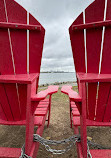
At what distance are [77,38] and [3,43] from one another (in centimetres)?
106

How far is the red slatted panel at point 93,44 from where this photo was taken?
137 cm

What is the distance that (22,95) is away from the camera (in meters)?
1.67

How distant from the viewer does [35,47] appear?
5.36ft

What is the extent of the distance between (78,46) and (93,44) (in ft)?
0.67

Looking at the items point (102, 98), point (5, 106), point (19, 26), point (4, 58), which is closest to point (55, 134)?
point (5, 106)

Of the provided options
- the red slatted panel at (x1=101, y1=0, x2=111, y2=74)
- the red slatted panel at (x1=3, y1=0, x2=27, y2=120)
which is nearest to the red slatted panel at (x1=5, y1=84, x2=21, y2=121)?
the red slatted panel at (x1=3, y1=0, x2=27, y2=120)

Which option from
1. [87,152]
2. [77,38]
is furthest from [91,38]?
[87,152]

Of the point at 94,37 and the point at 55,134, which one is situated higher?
the point at 94,37

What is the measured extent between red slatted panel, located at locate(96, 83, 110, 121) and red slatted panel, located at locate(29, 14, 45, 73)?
1.02 meters

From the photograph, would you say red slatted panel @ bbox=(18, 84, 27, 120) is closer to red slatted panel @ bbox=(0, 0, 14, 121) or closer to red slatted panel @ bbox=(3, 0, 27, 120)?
red slatted panel @ bbox=(3, 0, 27, 120)

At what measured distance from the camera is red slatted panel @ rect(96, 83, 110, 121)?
1.49 metres

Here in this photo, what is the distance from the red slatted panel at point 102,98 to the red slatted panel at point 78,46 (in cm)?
38

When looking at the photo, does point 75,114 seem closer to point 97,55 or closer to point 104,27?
point 97,55

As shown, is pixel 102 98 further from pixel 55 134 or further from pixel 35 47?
pixel 55 134
